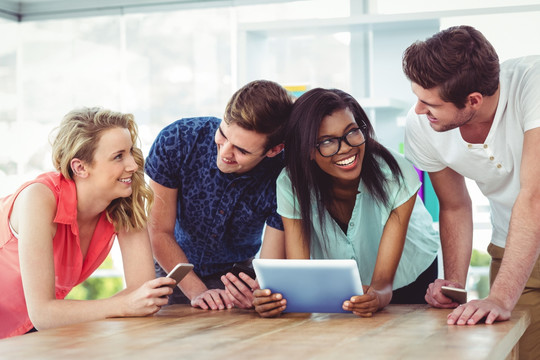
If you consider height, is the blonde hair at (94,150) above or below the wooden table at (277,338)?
above

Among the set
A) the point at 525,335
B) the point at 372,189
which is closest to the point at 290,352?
the point at 372,189

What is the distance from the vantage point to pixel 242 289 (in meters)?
2.10

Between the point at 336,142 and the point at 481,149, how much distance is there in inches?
19.5

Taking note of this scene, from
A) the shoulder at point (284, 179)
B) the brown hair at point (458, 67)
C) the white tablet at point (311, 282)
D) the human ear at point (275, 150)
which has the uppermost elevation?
the brown hair at point (458, 67)

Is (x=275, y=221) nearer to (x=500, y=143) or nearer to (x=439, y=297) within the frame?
(x=439, y=297)

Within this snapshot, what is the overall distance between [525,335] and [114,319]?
4.61ft

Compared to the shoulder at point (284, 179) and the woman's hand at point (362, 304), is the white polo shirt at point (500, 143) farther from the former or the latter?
the woman's hand at point (362, 304)

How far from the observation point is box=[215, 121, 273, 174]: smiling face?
2.15 meters

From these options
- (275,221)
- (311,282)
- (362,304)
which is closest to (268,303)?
(311,282)

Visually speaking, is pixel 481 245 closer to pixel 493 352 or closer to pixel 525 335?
pixel 525 335

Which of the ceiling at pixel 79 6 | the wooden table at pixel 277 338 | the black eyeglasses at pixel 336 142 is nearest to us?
the wooden table at pixel 277 338

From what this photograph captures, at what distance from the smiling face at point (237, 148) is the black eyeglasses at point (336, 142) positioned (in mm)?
209

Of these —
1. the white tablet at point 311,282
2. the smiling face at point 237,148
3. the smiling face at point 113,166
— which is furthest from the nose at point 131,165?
the white tablet at point 311,282

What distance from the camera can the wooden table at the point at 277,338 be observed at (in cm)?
140
